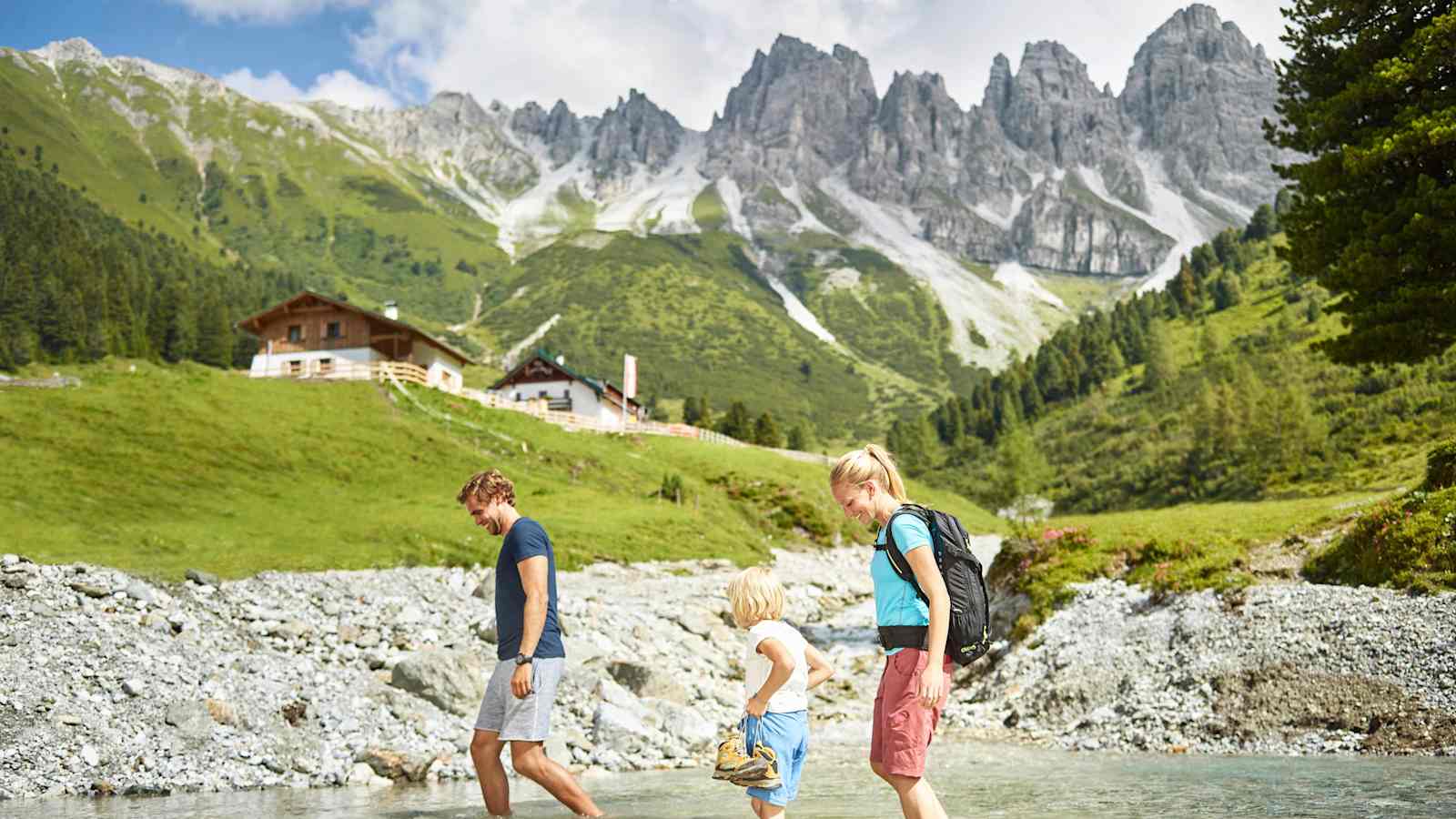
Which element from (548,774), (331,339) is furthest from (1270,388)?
(548,774)

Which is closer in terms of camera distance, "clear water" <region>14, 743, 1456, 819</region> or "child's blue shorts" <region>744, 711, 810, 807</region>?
"child's blue shorts" <region>744, 711, 810, 807</region>

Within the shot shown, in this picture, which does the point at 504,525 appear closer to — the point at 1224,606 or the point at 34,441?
the point at 1224,606

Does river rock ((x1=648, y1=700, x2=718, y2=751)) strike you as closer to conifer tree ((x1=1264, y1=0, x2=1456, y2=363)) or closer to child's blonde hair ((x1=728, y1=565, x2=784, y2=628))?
child's blonde hair ((x1=728, y1=565, x2=784, y2=628))

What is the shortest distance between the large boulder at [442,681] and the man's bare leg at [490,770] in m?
5.77

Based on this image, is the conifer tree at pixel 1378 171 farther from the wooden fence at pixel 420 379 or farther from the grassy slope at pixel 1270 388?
the wooden fence at pixel 420 379

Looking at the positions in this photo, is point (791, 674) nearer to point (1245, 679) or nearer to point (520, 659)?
point (520, 659)

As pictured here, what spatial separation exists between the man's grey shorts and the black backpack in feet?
11.3

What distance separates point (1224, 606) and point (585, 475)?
38081 mm

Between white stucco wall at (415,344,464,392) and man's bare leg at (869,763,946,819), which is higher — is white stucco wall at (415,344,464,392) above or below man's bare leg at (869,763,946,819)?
above

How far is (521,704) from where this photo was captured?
8.08 meters

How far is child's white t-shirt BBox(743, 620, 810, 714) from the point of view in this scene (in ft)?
21.0

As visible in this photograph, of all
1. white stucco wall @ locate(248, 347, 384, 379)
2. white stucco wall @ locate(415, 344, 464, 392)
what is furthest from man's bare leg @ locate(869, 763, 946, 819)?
white stucco wall @ locate(248, 347, 384, 379)

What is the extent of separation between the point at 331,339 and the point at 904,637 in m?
66.8

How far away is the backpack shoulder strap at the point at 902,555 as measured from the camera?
19.4ft
